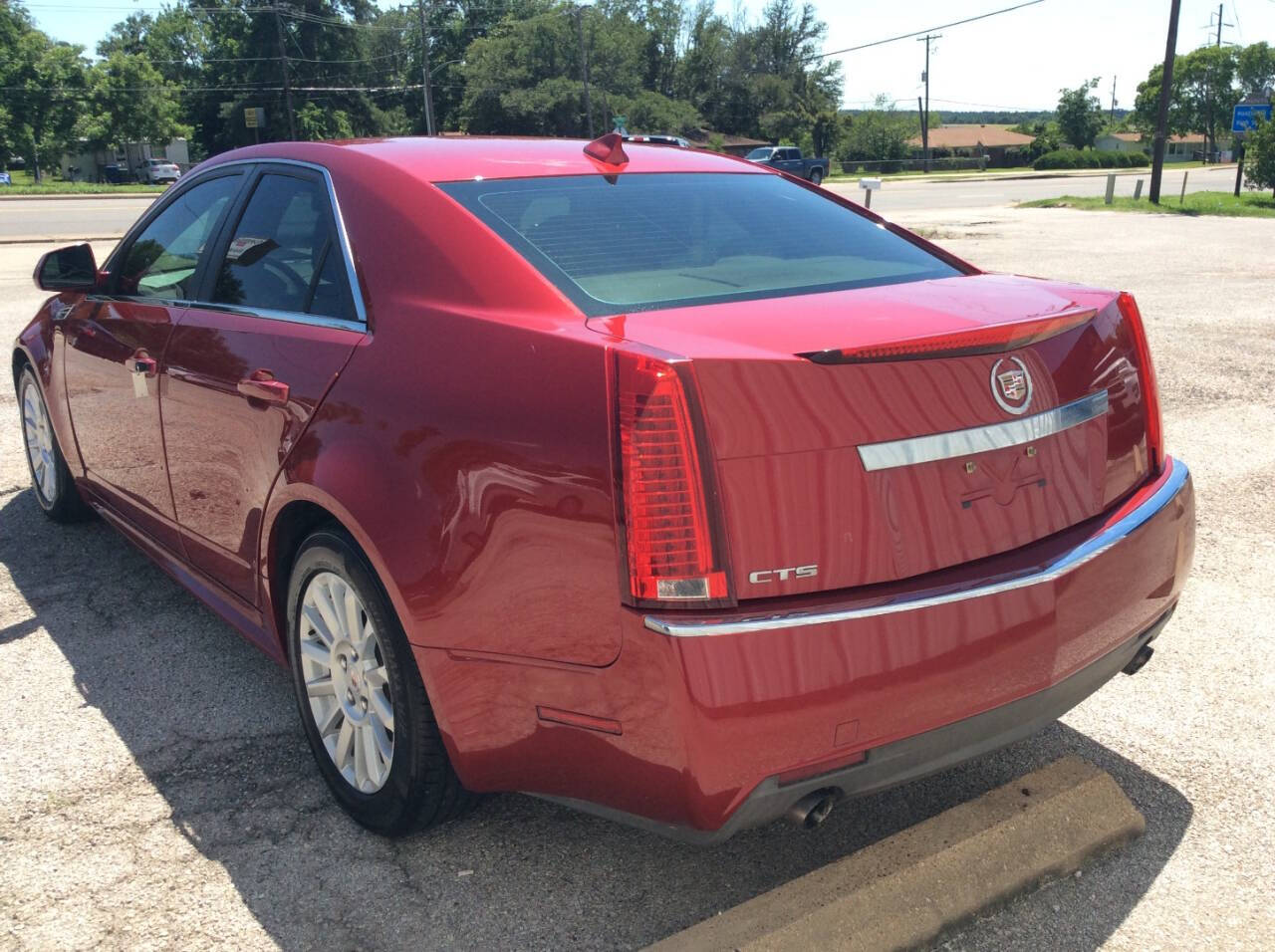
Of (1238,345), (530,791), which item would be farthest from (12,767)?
(1238,345)

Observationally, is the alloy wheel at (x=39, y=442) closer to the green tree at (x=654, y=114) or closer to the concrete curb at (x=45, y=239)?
the concrete curb at (x=45, y=239)

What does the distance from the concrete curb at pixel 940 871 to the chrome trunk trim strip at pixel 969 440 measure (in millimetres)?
949

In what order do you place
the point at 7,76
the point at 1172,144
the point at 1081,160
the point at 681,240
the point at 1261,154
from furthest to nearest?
the point at 1172,144
the point at 1081,160
the point at 7,76
the point at 1261,154
the point at 681,240

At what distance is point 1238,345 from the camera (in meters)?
9.11

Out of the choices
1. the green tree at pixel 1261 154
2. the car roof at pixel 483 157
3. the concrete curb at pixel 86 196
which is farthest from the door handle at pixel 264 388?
the concrete curb at pixel 86 196

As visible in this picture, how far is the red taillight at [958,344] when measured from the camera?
213 centimetres

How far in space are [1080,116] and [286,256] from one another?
115290 mm

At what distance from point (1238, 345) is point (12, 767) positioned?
908cm

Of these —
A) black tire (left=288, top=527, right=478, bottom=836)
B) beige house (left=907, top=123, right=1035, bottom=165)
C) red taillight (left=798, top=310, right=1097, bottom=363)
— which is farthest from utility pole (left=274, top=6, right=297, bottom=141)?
red taillight (left=798, top=310, right=1097, bottom=363)

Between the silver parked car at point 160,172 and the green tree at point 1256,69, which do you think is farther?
the green tree at point 1256,69

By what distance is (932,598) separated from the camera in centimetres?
214

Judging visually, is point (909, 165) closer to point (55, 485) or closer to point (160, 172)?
point (160, 172)

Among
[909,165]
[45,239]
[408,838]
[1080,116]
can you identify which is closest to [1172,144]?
[1080,116]

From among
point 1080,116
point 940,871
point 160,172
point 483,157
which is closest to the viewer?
point 940,871
